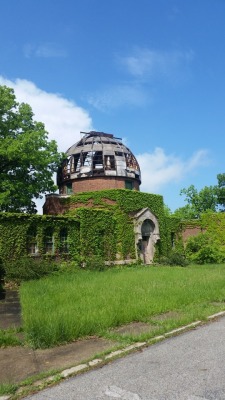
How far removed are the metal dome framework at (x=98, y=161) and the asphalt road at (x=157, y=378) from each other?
95.2 ft

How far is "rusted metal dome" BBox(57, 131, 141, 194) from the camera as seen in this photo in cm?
3438

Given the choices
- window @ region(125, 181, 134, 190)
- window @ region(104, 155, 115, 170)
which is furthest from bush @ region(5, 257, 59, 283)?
window @ region(125, 181, 134, 190)

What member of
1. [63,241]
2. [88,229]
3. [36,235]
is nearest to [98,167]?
[88,229]

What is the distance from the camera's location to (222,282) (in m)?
14.1

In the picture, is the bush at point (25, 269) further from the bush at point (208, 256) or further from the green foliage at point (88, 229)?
the bush at point (208, 256)

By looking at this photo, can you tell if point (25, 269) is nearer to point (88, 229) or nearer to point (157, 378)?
point (88, 229)

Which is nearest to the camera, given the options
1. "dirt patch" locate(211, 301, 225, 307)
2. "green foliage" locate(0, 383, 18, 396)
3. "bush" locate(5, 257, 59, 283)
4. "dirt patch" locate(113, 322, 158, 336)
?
"green foliage" locate(0, 383, 18, 396)

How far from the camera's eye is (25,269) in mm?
18344

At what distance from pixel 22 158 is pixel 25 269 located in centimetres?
1155

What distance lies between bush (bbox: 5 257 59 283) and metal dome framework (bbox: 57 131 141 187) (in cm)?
1589

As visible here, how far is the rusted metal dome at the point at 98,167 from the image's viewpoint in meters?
34.4

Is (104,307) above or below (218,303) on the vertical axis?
above

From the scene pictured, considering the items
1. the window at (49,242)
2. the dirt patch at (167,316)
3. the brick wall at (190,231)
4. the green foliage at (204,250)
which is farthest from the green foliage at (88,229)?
the dirt patch at (167,316)

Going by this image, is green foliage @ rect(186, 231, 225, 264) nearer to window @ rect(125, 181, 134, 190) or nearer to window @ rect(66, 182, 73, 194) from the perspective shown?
window @ rect(125, 181, 134, 190)
